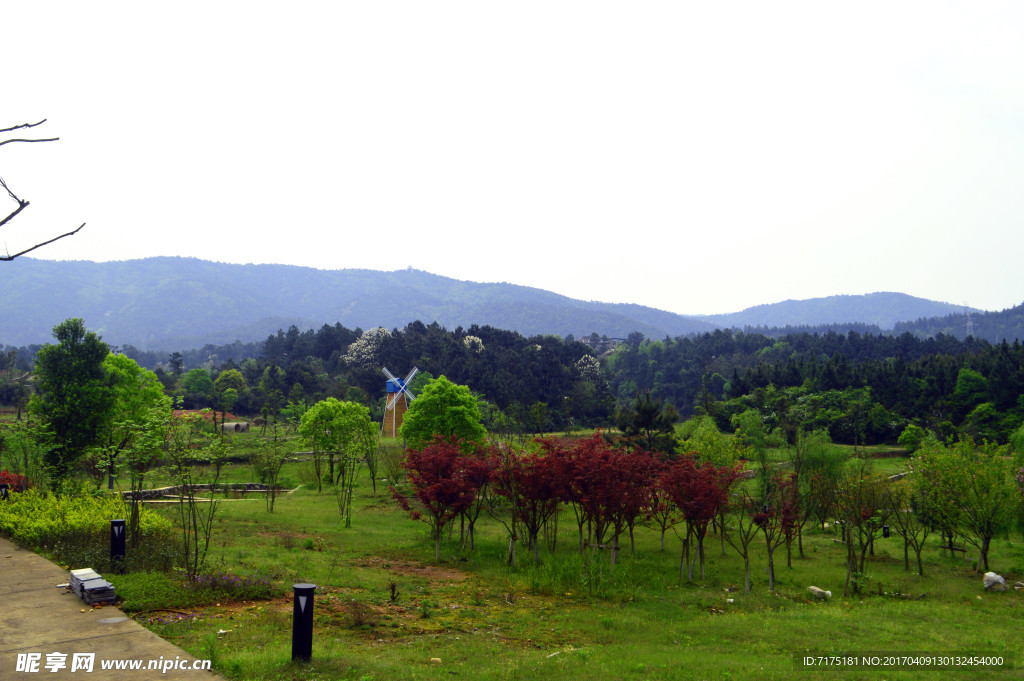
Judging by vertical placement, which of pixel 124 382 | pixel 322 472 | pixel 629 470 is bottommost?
pixel 322 472

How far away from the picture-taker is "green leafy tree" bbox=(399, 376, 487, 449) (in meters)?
40.3

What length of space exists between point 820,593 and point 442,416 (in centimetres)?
2383

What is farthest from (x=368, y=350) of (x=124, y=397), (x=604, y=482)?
(x=604, y=482)

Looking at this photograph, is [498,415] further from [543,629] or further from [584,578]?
[543,629]

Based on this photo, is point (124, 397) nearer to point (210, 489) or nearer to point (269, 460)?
point (269, 460)

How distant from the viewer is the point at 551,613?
17812 millimetres

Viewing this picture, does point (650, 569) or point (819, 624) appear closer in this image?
point (819, 624)

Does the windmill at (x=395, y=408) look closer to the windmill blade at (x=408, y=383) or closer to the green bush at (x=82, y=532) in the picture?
the windmill blade at (x=408, y=383)

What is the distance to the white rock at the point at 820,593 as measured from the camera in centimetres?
2248

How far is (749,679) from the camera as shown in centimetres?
1238

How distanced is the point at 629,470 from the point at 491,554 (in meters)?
6.91

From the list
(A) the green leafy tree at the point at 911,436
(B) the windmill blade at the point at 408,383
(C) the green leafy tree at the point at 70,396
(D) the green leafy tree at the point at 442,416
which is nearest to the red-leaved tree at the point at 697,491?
(D) the green leafy tree at the point at 442,416

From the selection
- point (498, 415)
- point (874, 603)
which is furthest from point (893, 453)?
point (874, 603)

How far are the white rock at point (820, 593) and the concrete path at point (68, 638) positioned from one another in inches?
782
